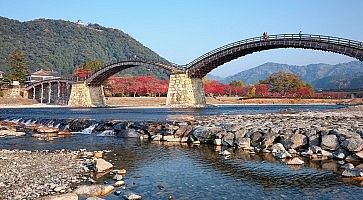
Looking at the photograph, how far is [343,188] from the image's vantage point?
442 inches

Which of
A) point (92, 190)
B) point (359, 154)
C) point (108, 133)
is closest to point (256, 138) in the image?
point (359, 154)

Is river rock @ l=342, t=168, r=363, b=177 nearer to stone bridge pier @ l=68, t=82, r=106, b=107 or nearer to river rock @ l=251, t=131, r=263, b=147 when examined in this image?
river rock @ l=251, t=131, r=263, b=147

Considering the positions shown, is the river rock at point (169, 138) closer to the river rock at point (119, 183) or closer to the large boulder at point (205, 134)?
the large boulder at point (205, 134)

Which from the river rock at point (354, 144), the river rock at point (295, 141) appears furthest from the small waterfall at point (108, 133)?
the river rock at point (354, 144)

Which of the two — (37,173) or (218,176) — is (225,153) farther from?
(37,173)

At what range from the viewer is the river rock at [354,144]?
14.9m

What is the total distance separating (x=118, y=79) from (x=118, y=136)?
79225mm

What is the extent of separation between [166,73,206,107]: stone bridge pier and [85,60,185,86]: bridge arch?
135cm

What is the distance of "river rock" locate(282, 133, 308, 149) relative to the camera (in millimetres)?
16953

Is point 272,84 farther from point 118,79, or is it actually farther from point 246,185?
point 246,185

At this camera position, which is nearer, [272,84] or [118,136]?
[118,136]

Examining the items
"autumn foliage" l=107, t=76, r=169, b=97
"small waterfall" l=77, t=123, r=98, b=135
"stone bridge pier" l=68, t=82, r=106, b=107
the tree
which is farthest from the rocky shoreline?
the tree

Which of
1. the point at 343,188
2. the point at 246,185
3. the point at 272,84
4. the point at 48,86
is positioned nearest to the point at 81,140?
the point at 246,185

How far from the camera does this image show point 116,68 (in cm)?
7381
